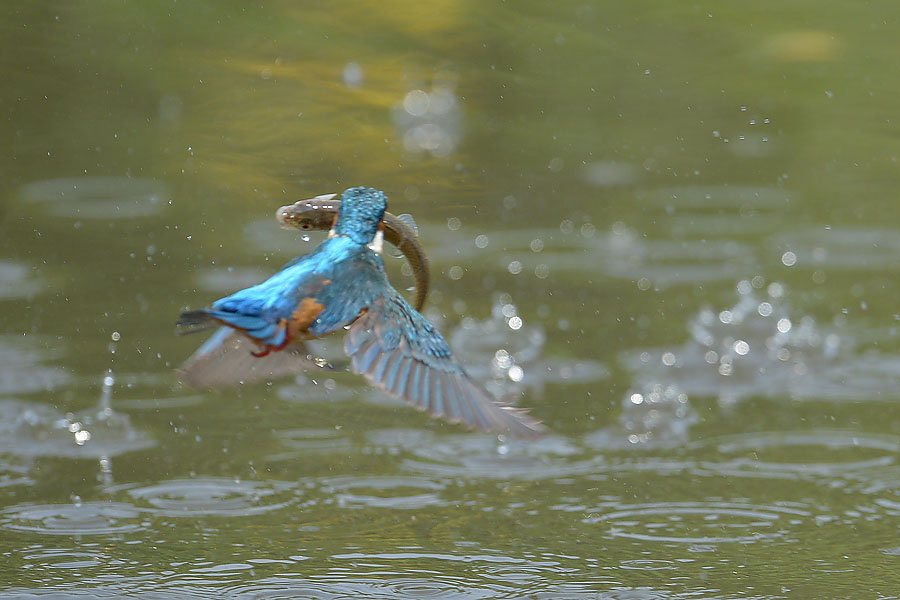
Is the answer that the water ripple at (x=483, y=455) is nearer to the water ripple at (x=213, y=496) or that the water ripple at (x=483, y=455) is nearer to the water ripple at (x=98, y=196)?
the water ripple at (x=213, y=496)

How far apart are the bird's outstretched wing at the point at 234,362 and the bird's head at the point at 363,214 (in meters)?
0.26

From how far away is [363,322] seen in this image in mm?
3158

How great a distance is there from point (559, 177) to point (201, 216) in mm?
1758

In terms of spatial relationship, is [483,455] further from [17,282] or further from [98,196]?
[98,196]

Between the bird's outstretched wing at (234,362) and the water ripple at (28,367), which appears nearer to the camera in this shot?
the bird's outstretched wing at (234,362)

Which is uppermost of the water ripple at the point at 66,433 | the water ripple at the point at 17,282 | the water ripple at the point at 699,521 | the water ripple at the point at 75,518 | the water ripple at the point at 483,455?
the water ripple at the point at 17,282

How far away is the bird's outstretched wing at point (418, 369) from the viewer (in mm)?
2953

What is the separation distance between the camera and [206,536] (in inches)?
147

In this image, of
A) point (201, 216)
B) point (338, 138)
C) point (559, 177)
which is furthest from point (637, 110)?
point (201, 216)

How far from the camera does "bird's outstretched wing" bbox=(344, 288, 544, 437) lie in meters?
2.95

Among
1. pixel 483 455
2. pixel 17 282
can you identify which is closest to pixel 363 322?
pixel 483 455

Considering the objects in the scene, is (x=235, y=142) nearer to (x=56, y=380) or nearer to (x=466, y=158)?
(x=466, y=158)

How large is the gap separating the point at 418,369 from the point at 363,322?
0.16m

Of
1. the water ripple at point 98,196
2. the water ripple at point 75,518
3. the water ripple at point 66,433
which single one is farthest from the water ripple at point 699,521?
the water ripple at point 98,196
